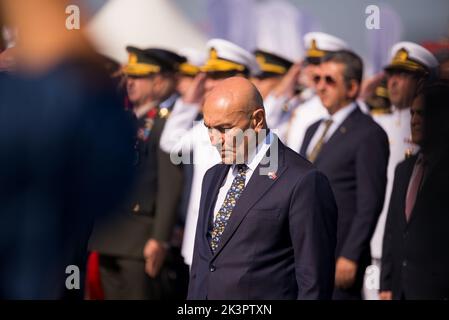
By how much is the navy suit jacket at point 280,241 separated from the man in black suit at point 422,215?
1.57m

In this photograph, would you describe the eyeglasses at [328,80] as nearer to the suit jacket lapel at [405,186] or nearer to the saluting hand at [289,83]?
the saluting hand at [289,83]

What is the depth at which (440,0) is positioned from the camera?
6180mm

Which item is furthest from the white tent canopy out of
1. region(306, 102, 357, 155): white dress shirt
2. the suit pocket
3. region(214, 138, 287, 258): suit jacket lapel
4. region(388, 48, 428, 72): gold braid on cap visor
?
the suit pocket

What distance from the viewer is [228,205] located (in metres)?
4.50

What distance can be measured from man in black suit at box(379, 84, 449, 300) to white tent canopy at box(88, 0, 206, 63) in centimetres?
154

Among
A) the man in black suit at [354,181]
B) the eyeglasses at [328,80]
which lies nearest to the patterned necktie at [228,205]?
the man in black suit at [354,181]

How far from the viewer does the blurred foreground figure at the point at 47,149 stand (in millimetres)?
5465

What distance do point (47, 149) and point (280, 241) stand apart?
1841 millimetres

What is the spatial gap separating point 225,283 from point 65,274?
127 centimetres

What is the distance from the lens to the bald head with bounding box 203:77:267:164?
176 inches

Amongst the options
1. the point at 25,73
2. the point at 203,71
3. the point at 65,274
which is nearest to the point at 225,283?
the point at 65,274

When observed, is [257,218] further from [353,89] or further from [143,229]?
[143,229]

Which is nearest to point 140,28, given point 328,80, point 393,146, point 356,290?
point 328,80

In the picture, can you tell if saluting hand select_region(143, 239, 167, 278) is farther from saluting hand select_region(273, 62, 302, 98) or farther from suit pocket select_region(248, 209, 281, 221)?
suit pocket select_region(248, 209, 281, 221)
